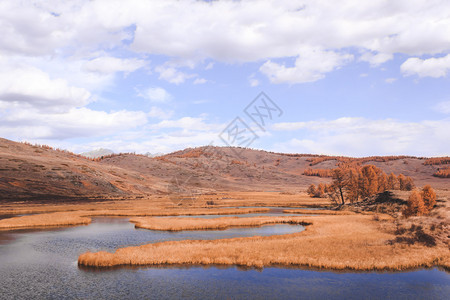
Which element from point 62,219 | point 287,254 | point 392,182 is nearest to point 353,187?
point 392,182

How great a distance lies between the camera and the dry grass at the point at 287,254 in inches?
1229

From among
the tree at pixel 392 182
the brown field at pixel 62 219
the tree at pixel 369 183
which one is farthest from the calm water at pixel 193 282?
the tree at pixel 392 182

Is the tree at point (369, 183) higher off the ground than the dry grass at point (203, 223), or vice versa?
the tree at point (369, 183)

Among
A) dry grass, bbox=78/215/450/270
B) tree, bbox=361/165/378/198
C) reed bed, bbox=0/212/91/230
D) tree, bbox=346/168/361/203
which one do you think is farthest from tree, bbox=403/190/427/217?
reed bed, bbox=0/212/91/230

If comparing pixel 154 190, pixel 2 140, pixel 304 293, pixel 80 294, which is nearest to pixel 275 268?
pixel 304 293

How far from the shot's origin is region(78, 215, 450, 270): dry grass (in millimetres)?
31219

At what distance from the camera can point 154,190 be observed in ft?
500

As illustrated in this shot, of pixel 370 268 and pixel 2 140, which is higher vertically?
pixel 2 140

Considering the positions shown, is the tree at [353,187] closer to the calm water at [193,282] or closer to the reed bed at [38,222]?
the calm water at [193,282]

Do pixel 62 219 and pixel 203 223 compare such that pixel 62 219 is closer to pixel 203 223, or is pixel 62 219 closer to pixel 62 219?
pixel 62 219

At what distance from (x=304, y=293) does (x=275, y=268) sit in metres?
6.51

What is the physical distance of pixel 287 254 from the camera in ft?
110

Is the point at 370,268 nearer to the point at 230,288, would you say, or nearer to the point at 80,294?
the point at 230,288

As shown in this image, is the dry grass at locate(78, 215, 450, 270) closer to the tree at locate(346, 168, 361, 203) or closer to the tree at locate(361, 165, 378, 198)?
the tree at locate(346, 168, 361, 203)
